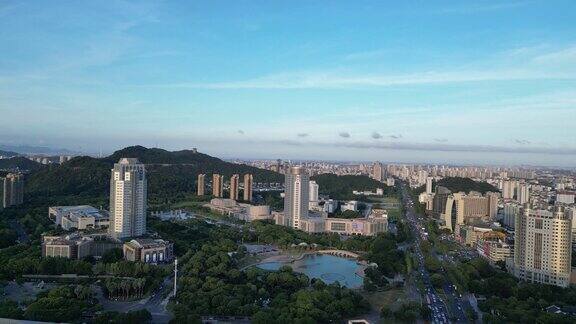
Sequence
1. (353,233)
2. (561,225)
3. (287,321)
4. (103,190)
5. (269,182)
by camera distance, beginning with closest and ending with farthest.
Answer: (287,321) → (561,225) → (353,233) → (103,190) → (269,182)

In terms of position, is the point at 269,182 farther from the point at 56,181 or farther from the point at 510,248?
the point at 510,248

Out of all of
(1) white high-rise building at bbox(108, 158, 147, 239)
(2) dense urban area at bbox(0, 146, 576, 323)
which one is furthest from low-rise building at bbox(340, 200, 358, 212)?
(1) white high-rise building at bbox(108, 158, 147, 239)

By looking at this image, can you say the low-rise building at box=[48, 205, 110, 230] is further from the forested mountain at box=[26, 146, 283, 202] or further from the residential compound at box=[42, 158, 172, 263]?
the forested mountain at box=[26, 146, 283, 202]

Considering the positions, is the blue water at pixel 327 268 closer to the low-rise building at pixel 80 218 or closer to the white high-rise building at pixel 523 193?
the low-rise building at pixel 80 218

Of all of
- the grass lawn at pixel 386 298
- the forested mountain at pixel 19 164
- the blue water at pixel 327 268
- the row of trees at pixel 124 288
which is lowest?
the blue water at pixel 327 268

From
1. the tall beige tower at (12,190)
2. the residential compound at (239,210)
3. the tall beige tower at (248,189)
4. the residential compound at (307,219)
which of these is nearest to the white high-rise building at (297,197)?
the residential compound at (307,219)

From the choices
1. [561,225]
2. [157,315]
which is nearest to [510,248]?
[561,225]
